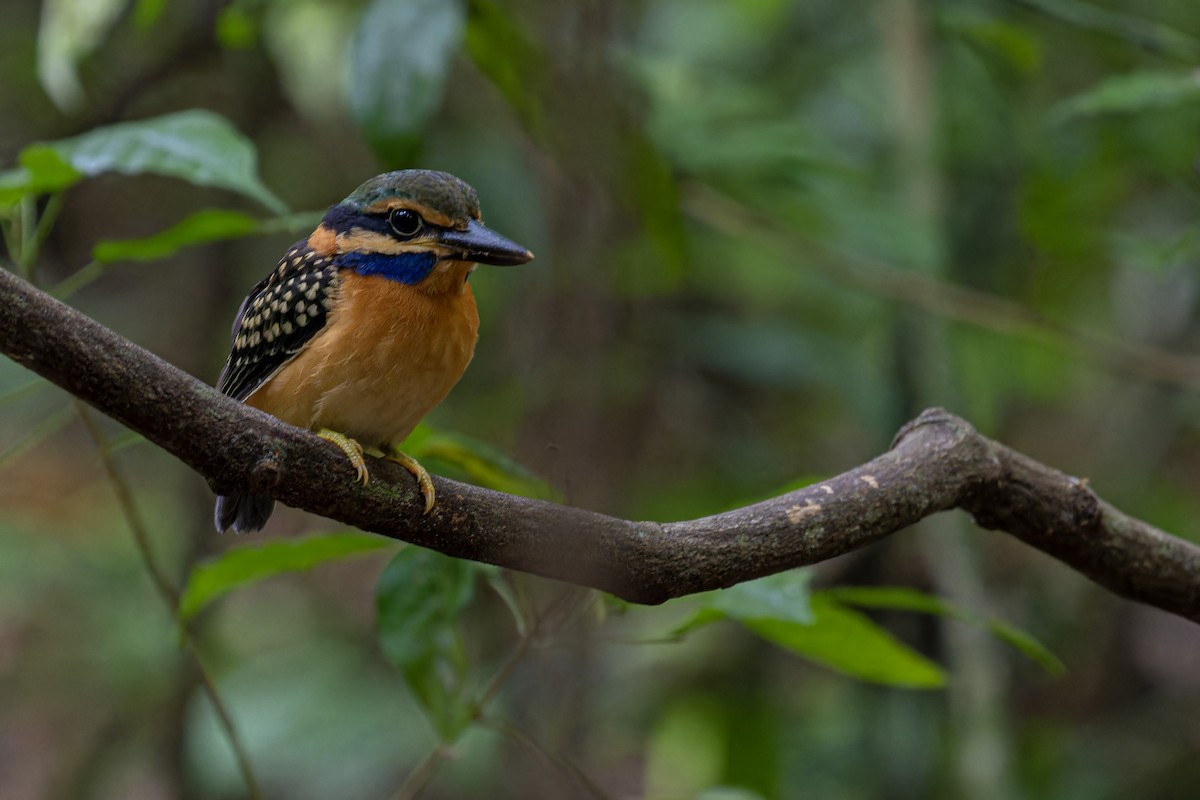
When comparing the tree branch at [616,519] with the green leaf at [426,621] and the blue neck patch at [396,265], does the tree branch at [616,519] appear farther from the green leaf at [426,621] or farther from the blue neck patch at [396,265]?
the blue neck patch at [396,265]

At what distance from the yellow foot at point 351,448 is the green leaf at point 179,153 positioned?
0.39 metres

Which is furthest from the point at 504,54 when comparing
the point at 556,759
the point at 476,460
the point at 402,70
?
the point at 556,759

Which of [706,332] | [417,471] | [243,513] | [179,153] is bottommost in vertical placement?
[243,513]

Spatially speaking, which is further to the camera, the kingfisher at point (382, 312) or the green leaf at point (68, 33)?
the green leaf at point (68, 33)

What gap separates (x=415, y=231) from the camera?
238 centimetres

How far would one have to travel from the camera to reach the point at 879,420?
146 inches

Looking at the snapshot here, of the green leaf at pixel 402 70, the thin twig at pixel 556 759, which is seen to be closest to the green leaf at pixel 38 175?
the green leaf at pixel 402 70

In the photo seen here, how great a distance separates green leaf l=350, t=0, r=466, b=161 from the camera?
2.53 meters

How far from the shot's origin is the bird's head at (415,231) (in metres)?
2.31

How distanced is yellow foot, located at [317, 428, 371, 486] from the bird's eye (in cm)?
37

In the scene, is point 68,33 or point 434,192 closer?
point 434,192

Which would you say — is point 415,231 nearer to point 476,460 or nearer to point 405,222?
point 405,222

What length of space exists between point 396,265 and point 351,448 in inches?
16.2

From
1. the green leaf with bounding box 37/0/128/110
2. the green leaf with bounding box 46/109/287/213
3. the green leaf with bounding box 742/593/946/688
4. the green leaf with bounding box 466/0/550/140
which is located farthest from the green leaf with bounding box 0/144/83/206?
the green leaf with bounding box 742/593/946/688
